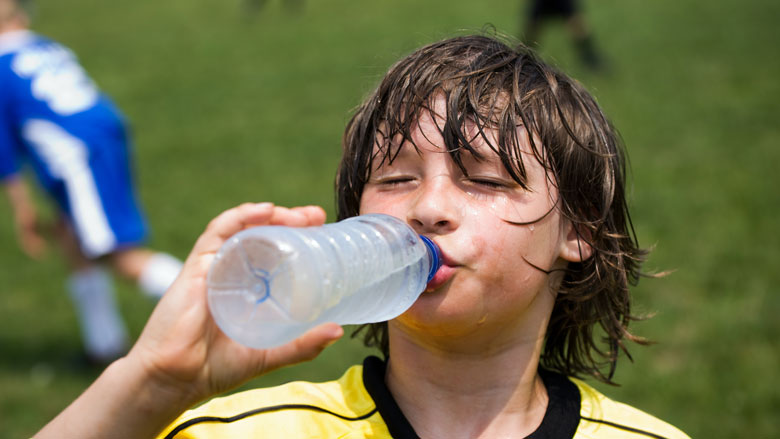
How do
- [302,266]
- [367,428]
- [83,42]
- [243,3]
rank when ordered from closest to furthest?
1. [302,266]
2. [367,428]
3. [83,42]
4. [243,3]

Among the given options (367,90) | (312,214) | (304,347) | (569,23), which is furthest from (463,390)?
(569,23)

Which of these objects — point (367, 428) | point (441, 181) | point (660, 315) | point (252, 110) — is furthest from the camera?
point (252, 110)

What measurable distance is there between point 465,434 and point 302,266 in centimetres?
77

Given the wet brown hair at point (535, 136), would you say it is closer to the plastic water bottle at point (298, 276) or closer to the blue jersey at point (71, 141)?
the plastic water bottle at point (298, 276)

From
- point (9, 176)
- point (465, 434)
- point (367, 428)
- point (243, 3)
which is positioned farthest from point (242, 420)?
point (243, 3)

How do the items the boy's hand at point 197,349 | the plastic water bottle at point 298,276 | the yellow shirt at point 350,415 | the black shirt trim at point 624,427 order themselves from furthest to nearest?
the black shirt trim at point 624,427 < the yellow shirt at point 350,415 < the boy's hand at point 197,349 < the plastic water bottle at point 298,276

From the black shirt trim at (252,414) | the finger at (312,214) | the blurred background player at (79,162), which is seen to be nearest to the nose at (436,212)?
the finger at (312,214)

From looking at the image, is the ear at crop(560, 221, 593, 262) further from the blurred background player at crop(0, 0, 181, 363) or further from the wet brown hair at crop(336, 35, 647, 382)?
the blurred background player at crop(0, 0, 181, 363)

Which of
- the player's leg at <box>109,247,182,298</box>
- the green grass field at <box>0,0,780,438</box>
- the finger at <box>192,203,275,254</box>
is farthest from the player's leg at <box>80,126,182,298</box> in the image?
the finger at <box>192,203,275,254</box>

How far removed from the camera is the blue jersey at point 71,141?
5.16 metres

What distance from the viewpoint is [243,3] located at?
64.6 feet

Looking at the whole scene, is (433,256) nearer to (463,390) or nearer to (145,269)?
(463,390)

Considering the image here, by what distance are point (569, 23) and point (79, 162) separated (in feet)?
29.5

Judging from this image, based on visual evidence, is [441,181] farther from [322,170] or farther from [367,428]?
[322,170]
